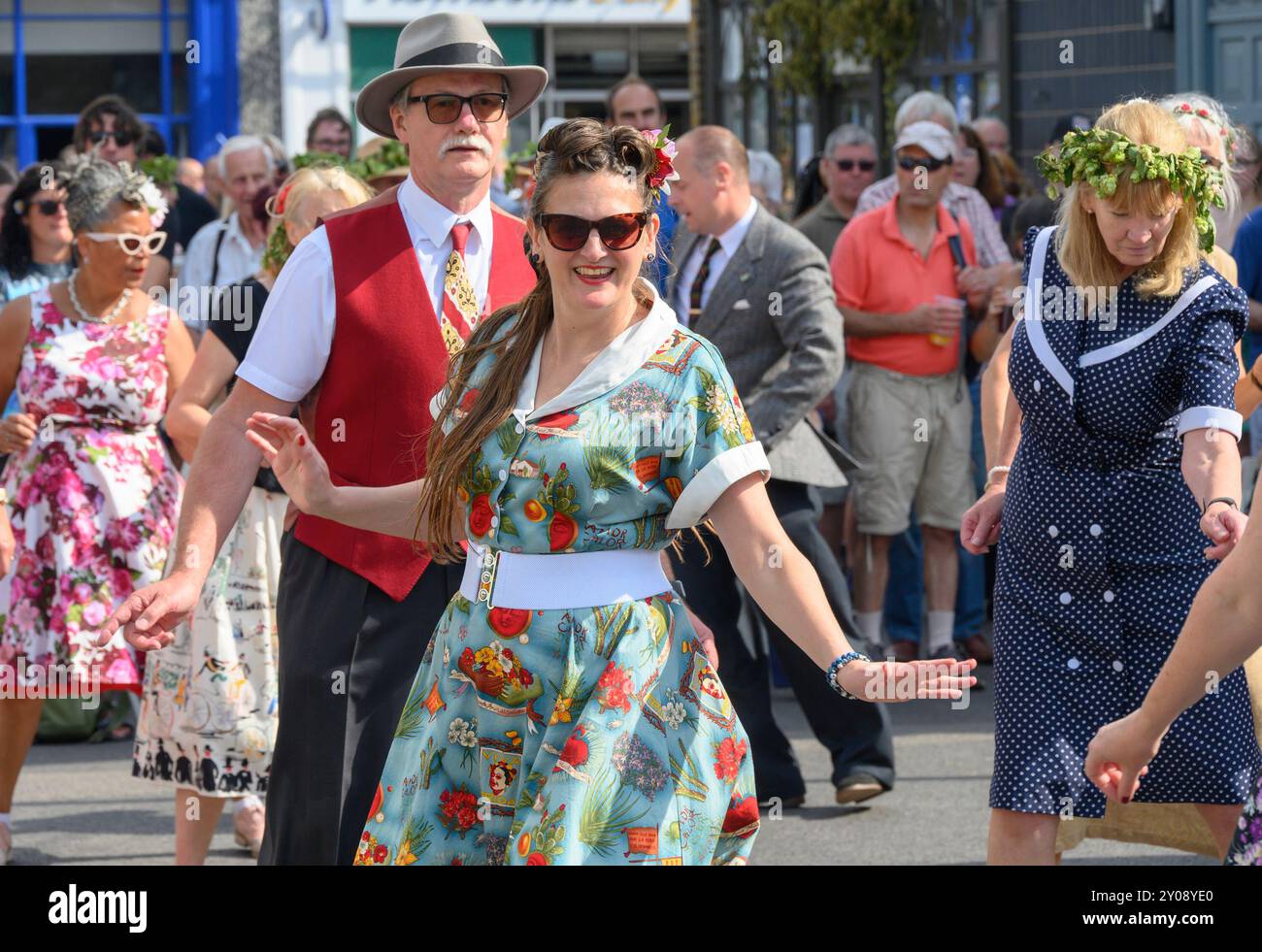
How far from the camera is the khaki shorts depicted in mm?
9023

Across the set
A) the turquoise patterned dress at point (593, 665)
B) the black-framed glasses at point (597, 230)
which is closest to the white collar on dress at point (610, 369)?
the turquoise patterned dress at point (593, 665)

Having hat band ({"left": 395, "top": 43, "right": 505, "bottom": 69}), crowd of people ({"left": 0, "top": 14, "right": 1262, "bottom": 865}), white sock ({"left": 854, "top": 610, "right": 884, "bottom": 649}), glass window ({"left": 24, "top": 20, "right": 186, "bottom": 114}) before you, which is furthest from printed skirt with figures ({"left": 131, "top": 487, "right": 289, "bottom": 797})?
glass window ({"left": 24, "top": 20, "right": 186, "bottom": 114})

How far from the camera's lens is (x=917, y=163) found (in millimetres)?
8984

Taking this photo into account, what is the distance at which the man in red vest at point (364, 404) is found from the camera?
169 inches

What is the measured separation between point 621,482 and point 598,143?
0.61 meters

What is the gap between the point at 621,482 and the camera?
351cm

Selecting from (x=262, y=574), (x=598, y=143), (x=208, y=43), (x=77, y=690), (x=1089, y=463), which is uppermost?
(x=208, y=43)

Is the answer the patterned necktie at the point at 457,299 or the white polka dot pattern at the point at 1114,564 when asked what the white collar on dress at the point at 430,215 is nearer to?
the patterned necktie at the point at 457,299

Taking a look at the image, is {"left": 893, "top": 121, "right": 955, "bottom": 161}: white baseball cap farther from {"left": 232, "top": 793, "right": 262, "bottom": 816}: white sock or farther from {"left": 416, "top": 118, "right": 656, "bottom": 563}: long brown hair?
{"left": 416, "top": 118, "right": 656, "bottom": 563}: long brown hair

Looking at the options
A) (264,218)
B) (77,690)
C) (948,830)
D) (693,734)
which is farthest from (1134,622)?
(264,218)

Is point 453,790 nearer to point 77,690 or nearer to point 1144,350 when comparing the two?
point 1144,350

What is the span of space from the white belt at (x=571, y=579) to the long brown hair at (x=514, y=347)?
0.21m

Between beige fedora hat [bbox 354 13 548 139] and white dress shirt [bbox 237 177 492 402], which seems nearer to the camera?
white dress shirt [bbox 237 177 492 402]

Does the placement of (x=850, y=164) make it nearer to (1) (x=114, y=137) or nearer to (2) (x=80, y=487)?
(1) (x=114, y=137)
